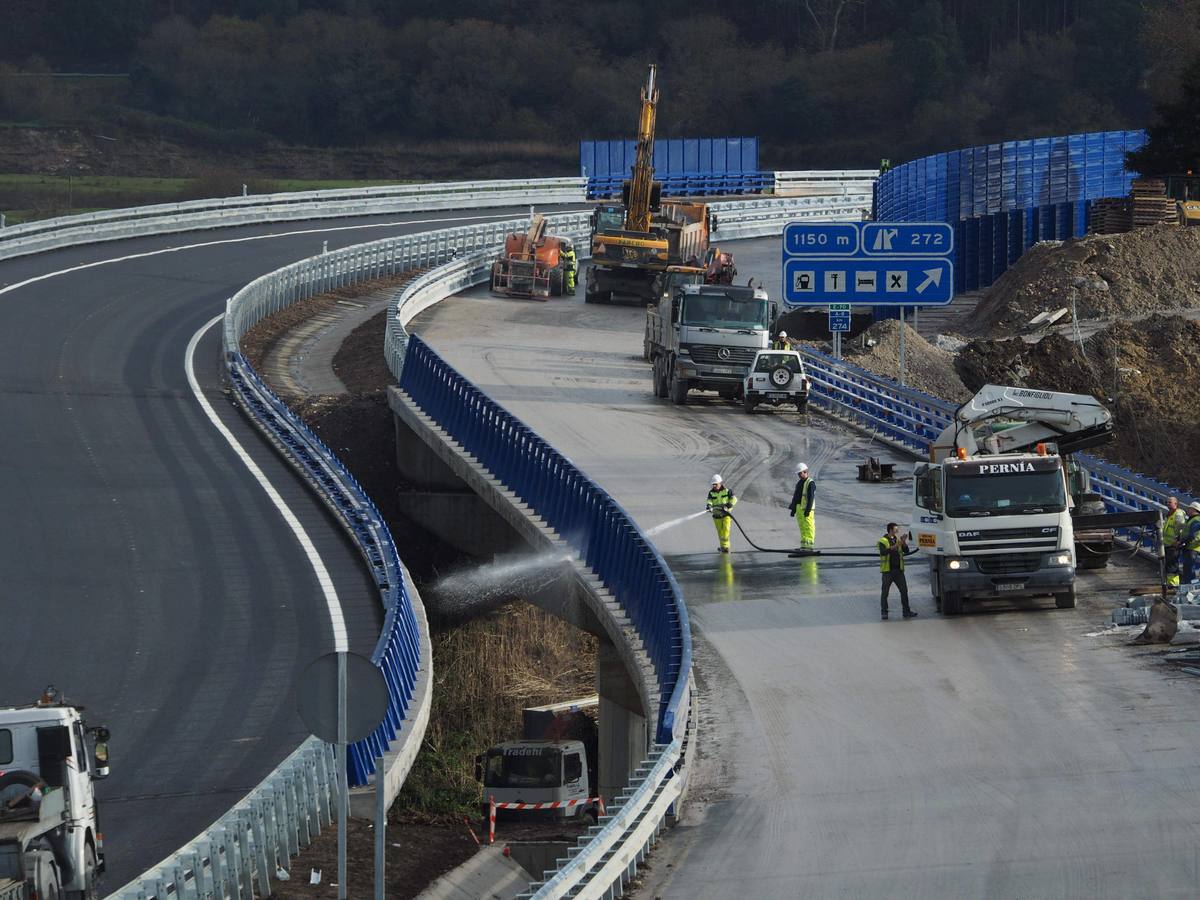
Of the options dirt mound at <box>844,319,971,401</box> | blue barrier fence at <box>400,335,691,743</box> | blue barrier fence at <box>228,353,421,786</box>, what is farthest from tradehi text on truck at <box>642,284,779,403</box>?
blue barrier fence at <box>228,353,421,786</box>

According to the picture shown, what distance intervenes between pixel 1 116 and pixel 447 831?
339ft

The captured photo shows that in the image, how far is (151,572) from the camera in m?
30.5

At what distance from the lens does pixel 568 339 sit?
54719mm

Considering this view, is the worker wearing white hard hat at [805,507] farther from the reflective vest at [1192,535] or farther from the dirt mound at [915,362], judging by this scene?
the dirt mound at [915,362]

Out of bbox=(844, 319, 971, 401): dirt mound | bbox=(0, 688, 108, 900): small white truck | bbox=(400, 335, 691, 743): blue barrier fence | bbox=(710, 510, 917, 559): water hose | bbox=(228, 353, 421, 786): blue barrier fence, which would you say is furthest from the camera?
bbox=(844, 319, 971, 401): dirt mound

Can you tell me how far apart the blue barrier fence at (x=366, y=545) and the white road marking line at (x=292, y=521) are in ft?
2.33

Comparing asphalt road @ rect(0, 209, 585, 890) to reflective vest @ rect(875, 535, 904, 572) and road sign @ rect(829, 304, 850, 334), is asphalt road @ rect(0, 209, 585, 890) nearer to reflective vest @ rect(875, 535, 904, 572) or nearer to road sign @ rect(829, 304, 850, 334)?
reflective vest @ rect(875, 535, 904, 572)

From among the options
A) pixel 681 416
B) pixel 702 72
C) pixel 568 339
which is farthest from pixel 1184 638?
pixel 702 72

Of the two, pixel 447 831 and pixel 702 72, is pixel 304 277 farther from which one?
pixel 702 72

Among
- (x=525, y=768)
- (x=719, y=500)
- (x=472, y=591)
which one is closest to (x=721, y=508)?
(x=719, y=500)

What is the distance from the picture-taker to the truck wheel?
1741 inches

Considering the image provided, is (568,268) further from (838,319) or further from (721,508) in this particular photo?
(721,508)

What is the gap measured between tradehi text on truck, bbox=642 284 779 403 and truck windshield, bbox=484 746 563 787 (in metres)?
16.1

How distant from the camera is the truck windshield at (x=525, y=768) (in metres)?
29.1
